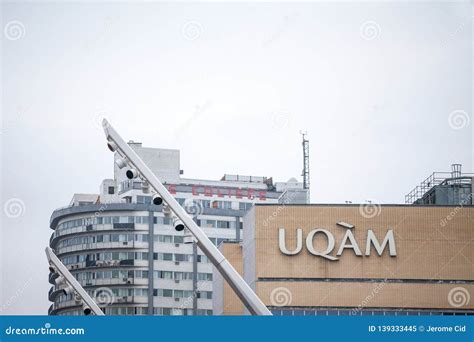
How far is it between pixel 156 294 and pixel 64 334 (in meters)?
153

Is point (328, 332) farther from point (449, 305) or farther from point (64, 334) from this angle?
point (449, 305)

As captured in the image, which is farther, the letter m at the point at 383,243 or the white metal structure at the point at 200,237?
the letter m at the point at 383,243

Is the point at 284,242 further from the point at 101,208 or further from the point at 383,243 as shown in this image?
the point at 101,208

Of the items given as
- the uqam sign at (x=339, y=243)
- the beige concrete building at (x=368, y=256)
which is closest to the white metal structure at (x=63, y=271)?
the beige concrete building at (x=368, y=256)

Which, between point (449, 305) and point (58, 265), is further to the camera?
point (449, 305)

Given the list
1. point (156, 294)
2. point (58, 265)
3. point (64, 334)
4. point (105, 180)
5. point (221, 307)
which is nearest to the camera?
point (64, 334)

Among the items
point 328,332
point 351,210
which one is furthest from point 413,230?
point 328,332

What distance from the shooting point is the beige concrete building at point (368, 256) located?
9331cm

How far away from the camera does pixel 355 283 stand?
3679 inches

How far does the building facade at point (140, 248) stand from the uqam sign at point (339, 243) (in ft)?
273

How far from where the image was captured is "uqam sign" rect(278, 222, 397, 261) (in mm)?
93750

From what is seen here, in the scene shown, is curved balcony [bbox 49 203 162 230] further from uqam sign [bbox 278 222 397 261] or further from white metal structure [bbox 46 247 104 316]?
white metal structure [bbox 46 247 104 316]

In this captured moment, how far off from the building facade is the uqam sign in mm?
83276

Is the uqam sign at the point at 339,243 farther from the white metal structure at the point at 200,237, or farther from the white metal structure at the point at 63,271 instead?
the white metal structure at the point at 200,237
